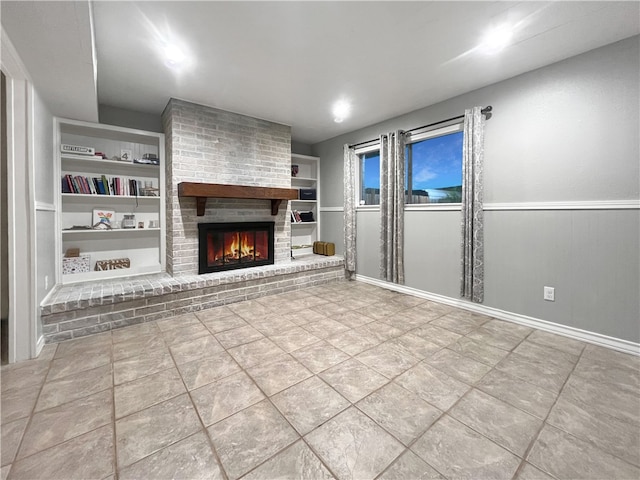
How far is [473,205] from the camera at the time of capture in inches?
114

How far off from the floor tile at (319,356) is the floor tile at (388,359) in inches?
6.5

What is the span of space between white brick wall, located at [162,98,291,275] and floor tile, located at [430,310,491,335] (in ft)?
7.79

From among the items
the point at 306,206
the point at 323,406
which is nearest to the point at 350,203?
the point at 306,206

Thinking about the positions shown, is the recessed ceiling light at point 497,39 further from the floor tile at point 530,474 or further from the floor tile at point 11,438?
the floor tile at point 11,438

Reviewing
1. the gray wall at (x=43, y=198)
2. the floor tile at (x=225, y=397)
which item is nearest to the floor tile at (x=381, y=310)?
the floor tile at (x=225, y=397)

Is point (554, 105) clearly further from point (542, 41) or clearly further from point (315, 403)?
point (315, 403)

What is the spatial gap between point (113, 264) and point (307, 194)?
10.1 ft

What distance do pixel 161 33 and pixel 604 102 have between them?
3531 mm

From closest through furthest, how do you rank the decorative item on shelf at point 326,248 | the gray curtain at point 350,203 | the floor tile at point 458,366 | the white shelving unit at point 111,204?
the floor tile at point 458,366 → the white shelving unit at point 111,204 → the gray curtain at point 350,203 → the decorative item on shelf at point 326,248

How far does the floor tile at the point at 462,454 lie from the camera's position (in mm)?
1129

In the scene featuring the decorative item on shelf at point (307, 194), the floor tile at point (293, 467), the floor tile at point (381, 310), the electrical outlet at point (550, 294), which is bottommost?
the floor tile at point (293, 467)

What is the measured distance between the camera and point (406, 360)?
1.99 meters

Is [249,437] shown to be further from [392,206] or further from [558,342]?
[392,206]

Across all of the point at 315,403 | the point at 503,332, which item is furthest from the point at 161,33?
the point at 503,332
